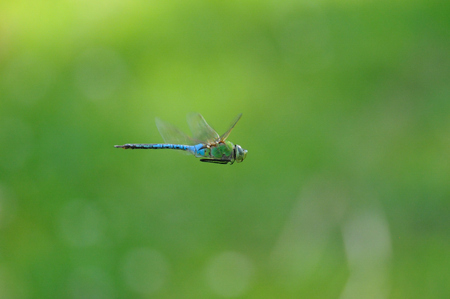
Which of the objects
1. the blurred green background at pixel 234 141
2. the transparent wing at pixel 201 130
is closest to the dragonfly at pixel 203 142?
the transparent wing at pixel 201 130

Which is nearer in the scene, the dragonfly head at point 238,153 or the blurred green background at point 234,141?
the dragonfly head at point 238,153

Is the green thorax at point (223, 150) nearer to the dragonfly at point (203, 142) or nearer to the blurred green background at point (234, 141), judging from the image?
the dragonfly at point (203, 142)

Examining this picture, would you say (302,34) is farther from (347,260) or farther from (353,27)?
(347,260)

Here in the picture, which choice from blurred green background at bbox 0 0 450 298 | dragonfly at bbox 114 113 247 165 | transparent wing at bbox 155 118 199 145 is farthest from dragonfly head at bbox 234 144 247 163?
blurred green background at bbox 0 0 450 298

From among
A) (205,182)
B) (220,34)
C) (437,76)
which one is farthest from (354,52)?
(205,182)

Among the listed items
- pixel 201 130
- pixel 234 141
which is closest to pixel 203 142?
pixel 201 130

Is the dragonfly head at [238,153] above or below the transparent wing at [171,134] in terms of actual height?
above

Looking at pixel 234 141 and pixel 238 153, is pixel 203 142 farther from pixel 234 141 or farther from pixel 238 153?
pixel 234 141
